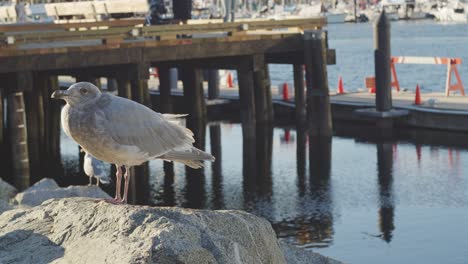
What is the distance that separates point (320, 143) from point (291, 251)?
20.6 m

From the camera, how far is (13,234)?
779cm

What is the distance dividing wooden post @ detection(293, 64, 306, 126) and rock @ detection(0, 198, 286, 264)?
83.6 feet

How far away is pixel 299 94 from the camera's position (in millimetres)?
34250

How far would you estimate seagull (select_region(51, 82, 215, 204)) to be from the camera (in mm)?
7918

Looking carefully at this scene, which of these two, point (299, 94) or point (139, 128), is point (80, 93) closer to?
point (139, 128)

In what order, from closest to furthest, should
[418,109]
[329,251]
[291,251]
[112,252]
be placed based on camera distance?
[112,252] < [291,251] < [329,251] < [418,109]

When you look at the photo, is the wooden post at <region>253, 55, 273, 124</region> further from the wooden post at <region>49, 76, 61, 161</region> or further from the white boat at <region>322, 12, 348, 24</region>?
the white boat at <region>322, 12, 348, 24</region>

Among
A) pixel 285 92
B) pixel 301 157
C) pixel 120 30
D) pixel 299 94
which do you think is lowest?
pixel 301 157

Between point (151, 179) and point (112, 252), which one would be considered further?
point (151, 179)

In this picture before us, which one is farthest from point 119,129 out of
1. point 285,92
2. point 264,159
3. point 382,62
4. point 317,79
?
point 285,92

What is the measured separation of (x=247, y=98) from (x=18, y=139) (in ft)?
26.3

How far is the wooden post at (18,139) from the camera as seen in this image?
83.0 ft

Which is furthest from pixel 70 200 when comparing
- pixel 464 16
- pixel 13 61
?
pixel 464 16

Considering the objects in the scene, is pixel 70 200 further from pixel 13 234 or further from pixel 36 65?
pixel 36 65
